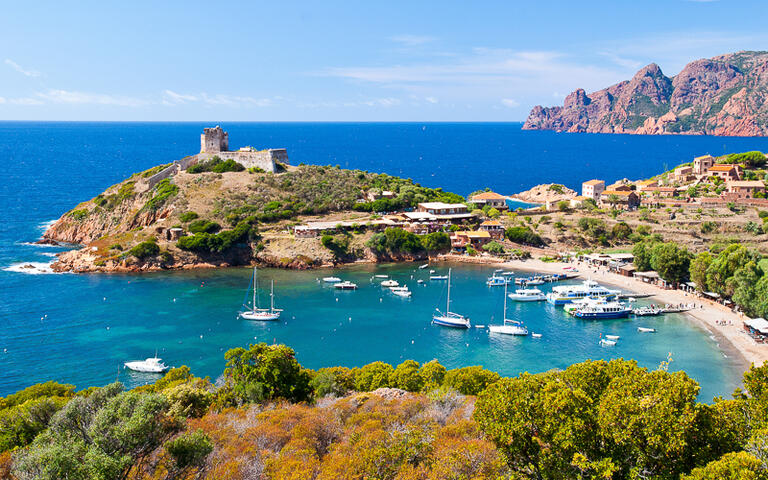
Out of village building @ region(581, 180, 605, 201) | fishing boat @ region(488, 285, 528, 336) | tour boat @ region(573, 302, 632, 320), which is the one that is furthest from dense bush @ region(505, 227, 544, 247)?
village building @ region(581, 180, 605, 201)

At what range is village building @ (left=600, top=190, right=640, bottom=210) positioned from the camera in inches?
3553

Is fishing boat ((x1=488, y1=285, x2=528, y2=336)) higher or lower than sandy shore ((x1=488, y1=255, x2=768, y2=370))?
lower

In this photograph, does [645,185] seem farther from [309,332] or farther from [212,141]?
[309,332]

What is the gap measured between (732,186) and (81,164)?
168m

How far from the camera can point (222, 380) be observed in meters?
31.5

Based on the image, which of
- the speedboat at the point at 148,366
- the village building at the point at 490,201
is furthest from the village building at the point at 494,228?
the speedboat at the point at 148,366

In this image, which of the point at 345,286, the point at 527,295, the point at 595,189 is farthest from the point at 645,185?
the point at 345,286

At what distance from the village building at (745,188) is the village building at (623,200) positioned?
13385 mm

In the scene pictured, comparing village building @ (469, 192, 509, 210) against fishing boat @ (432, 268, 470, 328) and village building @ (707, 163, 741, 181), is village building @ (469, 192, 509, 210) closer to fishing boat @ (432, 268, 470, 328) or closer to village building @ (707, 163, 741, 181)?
village building @ (707, 163, 741, 181)

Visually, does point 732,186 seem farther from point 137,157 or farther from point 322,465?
point 137,157

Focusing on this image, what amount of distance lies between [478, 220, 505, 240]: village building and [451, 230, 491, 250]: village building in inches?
50.7

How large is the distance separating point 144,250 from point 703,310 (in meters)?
60.6

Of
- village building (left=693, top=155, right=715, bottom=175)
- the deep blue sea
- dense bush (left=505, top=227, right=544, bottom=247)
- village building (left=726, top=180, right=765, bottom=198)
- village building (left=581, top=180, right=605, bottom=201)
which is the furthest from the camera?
village building (left=693, top=155, right=715, bottom=175)

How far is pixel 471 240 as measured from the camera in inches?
2950
